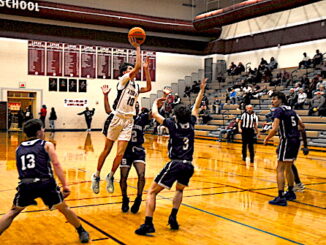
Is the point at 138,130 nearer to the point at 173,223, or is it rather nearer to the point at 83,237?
the point at 173,223

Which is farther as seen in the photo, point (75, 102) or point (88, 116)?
point (75, 102)

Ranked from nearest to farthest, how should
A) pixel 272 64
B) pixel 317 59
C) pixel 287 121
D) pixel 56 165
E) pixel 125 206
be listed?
pixel 56 165 → pixel 125 206 → pixel 287 121 → pixel 317 59 → pixel 272 64

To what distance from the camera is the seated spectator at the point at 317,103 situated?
54.2ft

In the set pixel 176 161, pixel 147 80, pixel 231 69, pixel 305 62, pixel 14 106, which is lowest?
pixel 176 161

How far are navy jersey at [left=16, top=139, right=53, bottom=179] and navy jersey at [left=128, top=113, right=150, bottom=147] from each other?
1.94 metres

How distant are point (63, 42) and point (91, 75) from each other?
2863mm

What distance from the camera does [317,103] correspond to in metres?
16.9

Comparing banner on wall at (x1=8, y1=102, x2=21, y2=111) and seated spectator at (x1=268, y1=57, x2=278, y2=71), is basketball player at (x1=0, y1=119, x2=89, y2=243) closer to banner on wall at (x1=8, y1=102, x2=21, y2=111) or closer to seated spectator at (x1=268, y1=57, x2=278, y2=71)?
seated spectator at (x1=268, y1=57, x2=278, y2=71)

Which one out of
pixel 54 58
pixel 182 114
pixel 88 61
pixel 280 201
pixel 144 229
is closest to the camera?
pixel 144 229

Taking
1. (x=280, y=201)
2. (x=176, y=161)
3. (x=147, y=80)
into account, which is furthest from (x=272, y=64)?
(x=176, y=161)

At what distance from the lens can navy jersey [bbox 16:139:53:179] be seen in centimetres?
388

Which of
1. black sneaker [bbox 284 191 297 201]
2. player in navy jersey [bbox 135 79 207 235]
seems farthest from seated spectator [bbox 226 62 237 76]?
player in navy jersey [bbox 135 79 207 235]

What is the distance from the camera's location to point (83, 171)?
9.10m

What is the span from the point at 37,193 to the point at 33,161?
33 cm
